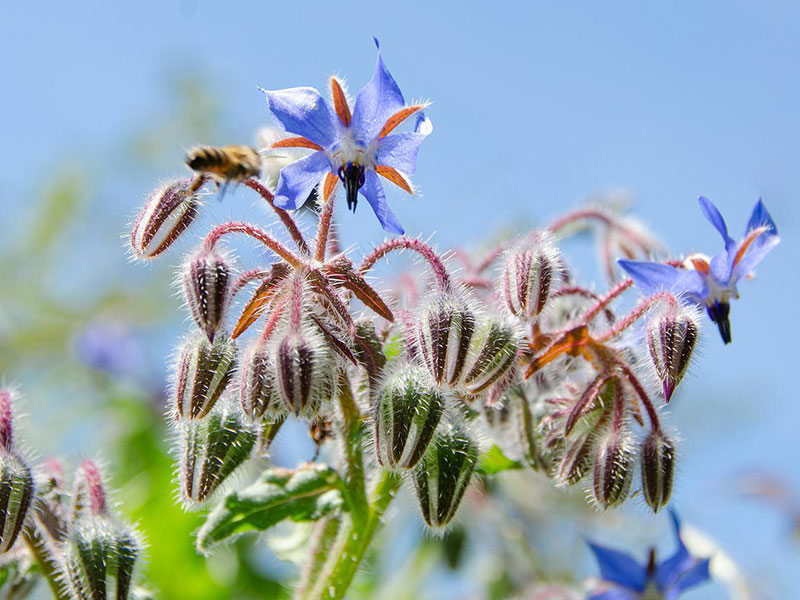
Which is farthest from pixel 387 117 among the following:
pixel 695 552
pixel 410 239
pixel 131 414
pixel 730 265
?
pixel 131 414

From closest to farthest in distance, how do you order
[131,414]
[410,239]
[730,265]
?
[410,239]
[730,265]
[131,414]

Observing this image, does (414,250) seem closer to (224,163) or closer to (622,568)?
(224,163)

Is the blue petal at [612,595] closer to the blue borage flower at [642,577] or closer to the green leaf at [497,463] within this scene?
the blue borage flower at [642,577]

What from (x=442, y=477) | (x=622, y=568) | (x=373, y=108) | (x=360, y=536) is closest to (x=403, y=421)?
(x=442, y=477)

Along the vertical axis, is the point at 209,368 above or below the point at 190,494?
above

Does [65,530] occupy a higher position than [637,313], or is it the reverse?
[65,530]

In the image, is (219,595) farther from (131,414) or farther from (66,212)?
(66,212)
